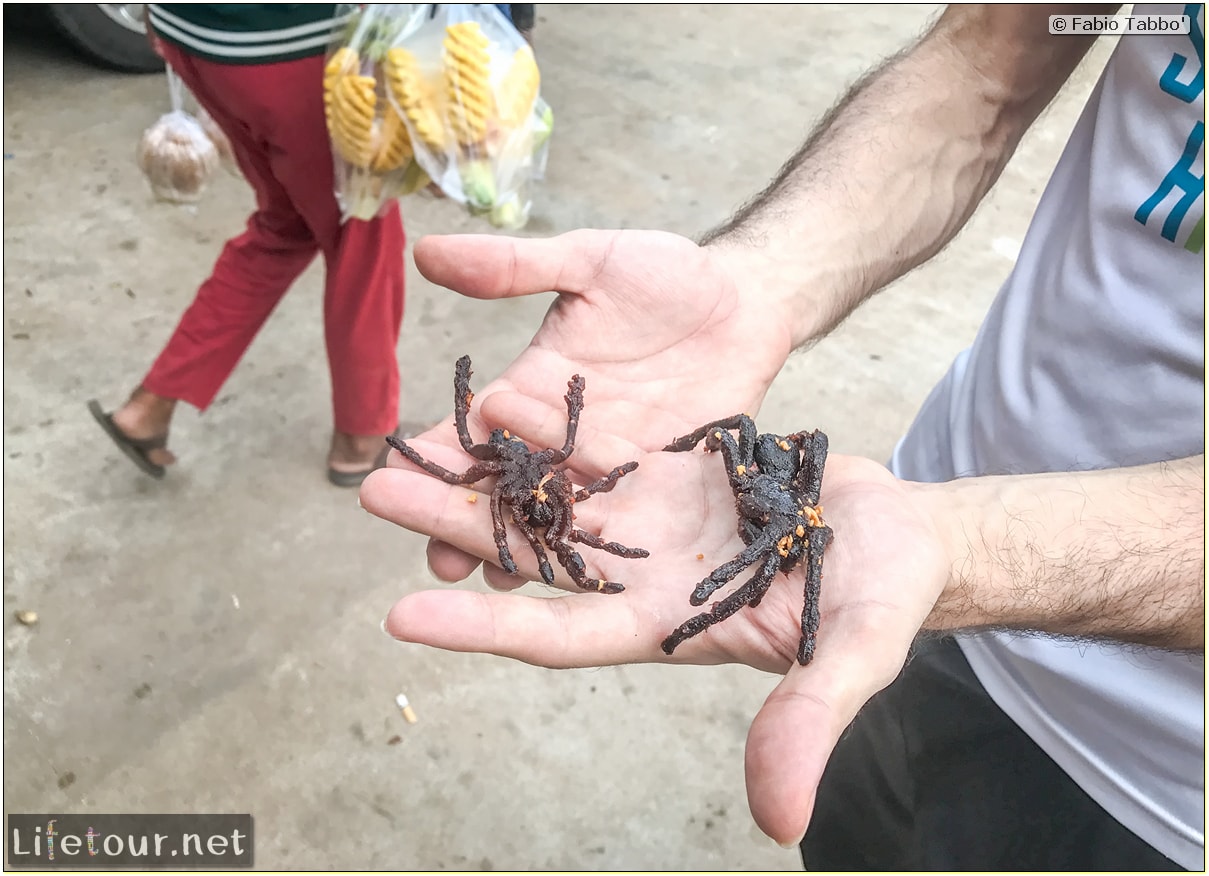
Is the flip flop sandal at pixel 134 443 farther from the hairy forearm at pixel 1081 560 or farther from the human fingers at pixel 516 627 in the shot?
the hairy forearm at pixel 1081 560

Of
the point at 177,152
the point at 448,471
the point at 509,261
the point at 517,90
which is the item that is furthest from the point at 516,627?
the point at 177,152

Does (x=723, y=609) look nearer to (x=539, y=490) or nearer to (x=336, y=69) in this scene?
(x=539, y=490)

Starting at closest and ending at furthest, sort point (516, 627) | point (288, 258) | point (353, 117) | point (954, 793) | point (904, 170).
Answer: point (516, 627), point (954, 793), point (904, 170), point (353, 117), point (288, 258)

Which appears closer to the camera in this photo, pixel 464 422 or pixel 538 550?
pixel 538 550

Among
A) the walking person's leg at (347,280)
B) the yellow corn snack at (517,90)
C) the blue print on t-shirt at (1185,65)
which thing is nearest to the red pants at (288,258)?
the walking person's leg at (347,280)

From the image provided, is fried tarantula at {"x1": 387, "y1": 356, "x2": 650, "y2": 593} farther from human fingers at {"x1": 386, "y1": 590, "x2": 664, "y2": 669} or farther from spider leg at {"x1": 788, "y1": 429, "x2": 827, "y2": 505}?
spider leg at {"x1": 788, "y1": 429, "x2": 827, "y2": 505}

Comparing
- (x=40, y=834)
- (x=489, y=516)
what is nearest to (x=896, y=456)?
(x=489, y=516)

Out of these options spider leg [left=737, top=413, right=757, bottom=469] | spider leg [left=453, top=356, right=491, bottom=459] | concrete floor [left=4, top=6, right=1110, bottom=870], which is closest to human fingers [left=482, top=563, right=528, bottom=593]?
spider leg [left=453, top=356, right=491, bottom=459]
